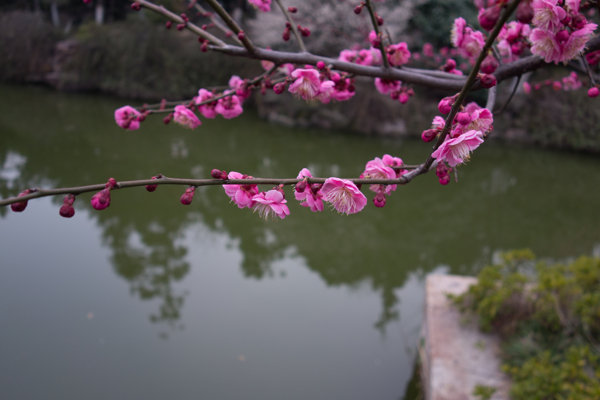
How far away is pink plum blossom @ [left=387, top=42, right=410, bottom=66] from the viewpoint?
3.19ft

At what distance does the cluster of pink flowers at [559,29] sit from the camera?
0.58 m

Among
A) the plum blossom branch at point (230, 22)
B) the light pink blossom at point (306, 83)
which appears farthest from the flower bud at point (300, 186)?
the plum blossom branch at point (230, 22)

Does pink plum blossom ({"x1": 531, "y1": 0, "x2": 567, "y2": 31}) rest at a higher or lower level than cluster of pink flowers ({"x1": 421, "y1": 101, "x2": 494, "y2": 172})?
higher

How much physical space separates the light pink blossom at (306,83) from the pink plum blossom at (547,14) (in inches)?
15.0

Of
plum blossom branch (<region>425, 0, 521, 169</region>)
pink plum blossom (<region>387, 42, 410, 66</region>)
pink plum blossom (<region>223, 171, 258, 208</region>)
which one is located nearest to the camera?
plum blossom branch (<region>425, 0, 521, 169</region>)

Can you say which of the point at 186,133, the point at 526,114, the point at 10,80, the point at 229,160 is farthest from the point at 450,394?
the point at 10,80

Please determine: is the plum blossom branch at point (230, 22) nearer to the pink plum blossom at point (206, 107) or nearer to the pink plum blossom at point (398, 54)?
the pink plum blossom at point (206, 107)

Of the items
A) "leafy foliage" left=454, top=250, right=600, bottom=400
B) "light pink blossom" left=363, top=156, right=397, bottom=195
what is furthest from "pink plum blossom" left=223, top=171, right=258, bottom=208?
"leafy foliage" left=454, top=250, right=600, bottom=400

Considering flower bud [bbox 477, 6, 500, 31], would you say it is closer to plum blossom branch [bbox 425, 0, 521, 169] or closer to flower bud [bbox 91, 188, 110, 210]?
plum blossom branch [bbox 425, 0, 521, 169]

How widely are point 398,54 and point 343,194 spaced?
0.58 meters

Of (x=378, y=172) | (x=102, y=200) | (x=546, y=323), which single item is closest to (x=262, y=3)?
(x=378, y=172)

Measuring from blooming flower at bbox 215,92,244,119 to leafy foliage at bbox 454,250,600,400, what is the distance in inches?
51.1

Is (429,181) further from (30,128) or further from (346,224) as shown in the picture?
(30,128)

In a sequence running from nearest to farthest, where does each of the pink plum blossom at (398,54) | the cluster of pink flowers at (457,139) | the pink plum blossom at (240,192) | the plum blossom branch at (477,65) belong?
1. the plum blossom branch at (477,65)
2. the cluster of pink flowers at (457,139)
3. the pink plum blossom at (240,192)
4. the pink plum blossom at (398,54)
